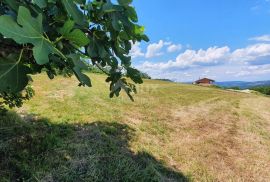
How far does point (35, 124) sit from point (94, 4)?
5062 mm

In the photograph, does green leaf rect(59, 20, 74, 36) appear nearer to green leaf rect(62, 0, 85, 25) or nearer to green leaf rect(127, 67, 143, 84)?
green leaf rect(62, 0, 85, 25)

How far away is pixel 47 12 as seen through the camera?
8.95 ft

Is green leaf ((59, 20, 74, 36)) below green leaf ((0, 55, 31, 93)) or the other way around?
the other way around

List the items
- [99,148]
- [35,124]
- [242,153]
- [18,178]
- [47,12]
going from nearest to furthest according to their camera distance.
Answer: [47,12], [18,178], [99,148], [35,124], [242,153]

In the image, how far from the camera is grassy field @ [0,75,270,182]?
5.24 m

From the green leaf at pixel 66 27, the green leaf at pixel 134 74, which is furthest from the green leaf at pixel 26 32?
the green leaf at pixel 134 74

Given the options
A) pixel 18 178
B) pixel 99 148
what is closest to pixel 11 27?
pixel 18 178

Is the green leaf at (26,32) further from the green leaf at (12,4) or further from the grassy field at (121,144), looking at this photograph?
the grassy field at (121,144)

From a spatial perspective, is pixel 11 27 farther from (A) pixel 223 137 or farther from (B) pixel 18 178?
(A) pixel 223 137

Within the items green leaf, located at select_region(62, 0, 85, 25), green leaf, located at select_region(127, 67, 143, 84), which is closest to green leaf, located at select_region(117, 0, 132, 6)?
green leaf, located at select_region(62, 0, 85, 25)

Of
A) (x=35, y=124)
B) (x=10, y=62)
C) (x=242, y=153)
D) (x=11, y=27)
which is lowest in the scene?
(x=242, y=153)

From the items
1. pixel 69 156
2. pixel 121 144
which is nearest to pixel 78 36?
pixel 69 156

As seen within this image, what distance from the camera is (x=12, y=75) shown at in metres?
2.10

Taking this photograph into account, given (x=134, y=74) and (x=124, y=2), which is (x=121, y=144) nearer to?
(x=134, y=74)
